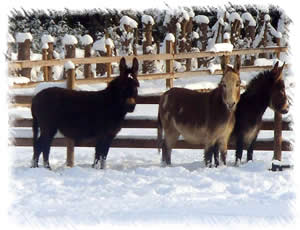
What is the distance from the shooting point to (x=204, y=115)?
29.3 ft

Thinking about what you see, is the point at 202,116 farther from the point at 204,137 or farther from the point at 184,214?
the point at 184,214

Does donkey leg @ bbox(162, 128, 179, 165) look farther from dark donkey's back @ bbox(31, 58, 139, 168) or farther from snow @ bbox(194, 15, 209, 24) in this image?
snow @ bbox(194, 15, 209, 24)

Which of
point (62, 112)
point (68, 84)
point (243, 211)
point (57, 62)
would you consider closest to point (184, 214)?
point (243, 211)

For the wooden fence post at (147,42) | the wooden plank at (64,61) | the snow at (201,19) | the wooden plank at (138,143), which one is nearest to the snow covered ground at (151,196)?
the wooden plank at (138,143)

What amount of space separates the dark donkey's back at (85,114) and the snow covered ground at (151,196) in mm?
468

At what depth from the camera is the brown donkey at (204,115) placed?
336 inches

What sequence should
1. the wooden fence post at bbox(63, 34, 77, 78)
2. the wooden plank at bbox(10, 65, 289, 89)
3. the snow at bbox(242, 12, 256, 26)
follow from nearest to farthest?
the wooden fence post at bbox(63, 34, 77, 78) → the wooden plank at bbox(10, 65, 289, 89) → the snow at bbox(242, 12, 256, 26)

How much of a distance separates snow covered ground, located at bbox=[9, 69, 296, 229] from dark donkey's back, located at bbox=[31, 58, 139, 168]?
468mm

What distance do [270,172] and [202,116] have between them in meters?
1.50

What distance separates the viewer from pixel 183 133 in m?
9.30

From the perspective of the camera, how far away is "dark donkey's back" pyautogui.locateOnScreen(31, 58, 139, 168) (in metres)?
8.97

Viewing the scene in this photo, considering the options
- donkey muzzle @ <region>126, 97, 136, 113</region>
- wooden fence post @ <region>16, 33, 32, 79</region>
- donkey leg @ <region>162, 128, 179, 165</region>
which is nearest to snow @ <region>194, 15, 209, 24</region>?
wooden fence post @ <region>16, 33, 32, 79</region>

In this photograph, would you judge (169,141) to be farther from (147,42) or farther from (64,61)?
(147,42)

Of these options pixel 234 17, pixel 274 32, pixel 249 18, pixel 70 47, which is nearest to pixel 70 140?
pixel 70 47
